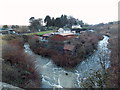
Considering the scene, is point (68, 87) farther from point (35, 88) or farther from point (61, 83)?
point (35, 88)

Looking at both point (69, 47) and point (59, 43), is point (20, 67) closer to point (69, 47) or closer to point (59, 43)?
point (69, 47)

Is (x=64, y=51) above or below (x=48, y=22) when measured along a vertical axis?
below

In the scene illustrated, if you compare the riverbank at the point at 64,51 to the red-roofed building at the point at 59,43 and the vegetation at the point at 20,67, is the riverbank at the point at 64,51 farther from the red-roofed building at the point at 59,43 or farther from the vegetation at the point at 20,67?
the vegetation at the point at 20,67

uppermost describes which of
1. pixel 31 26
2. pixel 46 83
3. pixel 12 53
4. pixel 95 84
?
pixel 31 26

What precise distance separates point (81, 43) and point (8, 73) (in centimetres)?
571

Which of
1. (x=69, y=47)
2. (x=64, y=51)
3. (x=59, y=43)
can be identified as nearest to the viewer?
(x=64, y=51)

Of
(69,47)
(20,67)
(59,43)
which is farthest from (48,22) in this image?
(20,67)

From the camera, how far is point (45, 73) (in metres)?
5.47

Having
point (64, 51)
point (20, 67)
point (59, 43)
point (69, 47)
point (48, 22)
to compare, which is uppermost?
point (48, 22)

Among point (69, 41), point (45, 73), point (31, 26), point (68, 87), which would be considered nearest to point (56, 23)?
point (31, 26)

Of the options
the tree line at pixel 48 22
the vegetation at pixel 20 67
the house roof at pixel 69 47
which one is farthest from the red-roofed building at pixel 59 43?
the tree line at pixel 48 22

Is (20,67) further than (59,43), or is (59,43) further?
(59,43)

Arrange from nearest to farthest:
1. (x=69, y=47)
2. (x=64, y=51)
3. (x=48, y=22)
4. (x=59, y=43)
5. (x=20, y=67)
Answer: (x=20, y=67)
(x=64, y=51)
(x=69, y=47)
(x=59, y=43)
(x=48, y=22)

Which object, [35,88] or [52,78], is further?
[52,78]
